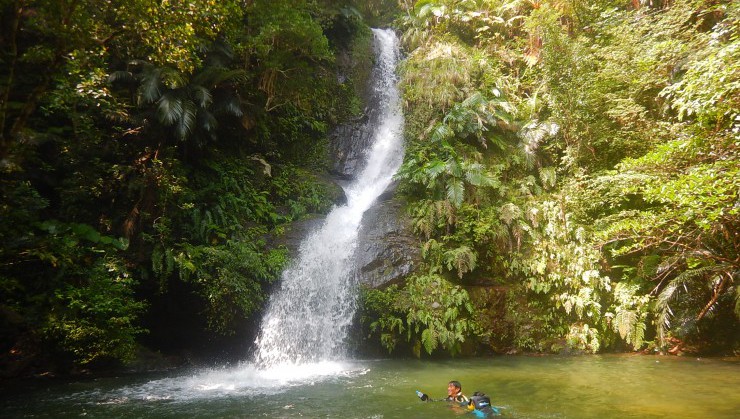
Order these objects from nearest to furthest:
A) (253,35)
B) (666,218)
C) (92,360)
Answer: (666,218) < (92,360) < (253,35)

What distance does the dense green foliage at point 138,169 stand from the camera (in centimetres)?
615

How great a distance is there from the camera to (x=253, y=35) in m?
12.9

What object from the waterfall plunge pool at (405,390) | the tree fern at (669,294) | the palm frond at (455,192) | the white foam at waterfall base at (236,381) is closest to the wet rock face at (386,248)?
the palm frond at (455,192)

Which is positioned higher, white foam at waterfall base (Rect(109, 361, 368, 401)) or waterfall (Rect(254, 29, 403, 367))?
waterfall (Rect(254, 29, 403, 367))

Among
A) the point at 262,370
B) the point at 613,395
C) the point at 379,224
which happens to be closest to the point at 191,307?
the point at 262,370

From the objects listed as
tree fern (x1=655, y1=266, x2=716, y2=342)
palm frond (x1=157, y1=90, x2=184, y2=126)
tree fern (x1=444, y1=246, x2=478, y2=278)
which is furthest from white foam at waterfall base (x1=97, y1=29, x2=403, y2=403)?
tree fern (x1=655, y1=266, x2=716, y2=342)

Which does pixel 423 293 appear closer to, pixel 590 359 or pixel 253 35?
pixel 590 359

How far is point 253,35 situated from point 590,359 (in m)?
13.0

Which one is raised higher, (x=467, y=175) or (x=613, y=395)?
(x=467, y=175)

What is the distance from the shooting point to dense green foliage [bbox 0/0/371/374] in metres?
6.15

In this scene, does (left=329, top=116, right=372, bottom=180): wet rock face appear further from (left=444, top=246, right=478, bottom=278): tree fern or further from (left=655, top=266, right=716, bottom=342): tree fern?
(left=655, top=266, right=716, bottom=342): tree fern

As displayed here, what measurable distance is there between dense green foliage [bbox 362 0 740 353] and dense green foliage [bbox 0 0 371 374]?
4103 millimetres

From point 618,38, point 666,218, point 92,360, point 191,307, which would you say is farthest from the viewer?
point 618,38

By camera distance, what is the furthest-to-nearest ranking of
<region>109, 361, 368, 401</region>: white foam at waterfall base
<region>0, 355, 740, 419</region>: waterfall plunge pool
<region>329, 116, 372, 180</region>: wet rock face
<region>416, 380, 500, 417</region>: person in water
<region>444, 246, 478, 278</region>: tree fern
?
<region>329, 116, 372, 180</region>: wet rock face, <region>444, 246, 478, 278</region>: tree fern, <region>109, 361, 368, 401</region>: white foam at waterfall base, <region>0, 355, 740, 419</region>: waterfall plunge pool, <region>416, 380, 500, 417</region>: person in water
